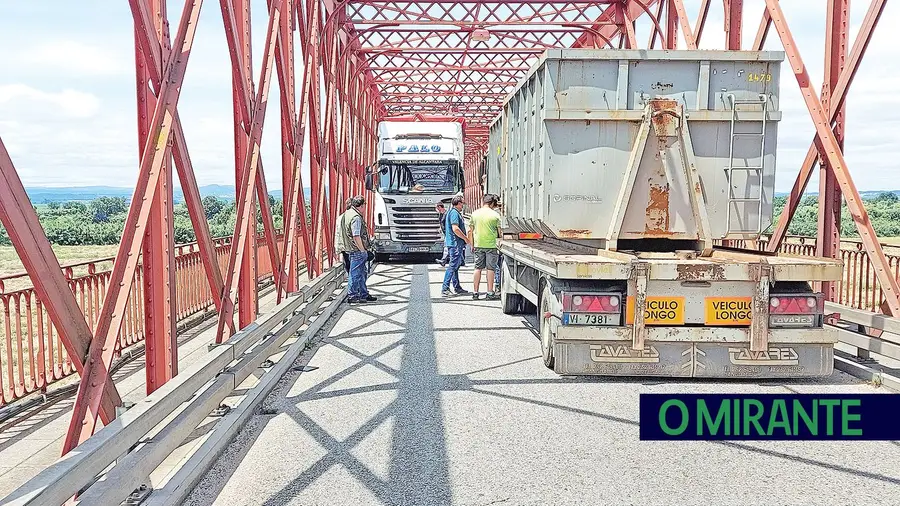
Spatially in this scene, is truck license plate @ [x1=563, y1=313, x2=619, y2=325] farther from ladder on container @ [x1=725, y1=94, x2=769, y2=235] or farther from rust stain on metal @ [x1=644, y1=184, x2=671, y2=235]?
ladder on container @ [x1=725, y1=94, x2=769, y2=235]

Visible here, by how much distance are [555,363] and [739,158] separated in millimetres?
2874

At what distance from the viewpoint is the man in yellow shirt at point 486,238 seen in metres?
14.1

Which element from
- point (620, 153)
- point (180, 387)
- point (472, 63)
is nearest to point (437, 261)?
point (472, 63)

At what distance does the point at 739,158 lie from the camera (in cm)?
817

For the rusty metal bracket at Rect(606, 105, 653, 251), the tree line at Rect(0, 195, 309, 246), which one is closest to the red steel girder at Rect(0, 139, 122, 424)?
the rusty metal bracket at Rect(606, 105, 653, 251)

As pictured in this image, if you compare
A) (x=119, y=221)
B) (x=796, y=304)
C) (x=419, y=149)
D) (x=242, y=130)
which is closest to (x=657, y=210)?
(x=796, y=304)

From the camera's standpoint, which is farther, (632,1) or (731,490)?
(632,1)

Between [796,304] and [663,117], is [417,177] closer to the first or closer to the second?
[663,117]

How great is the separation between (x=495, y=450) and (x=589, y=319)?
7.25ft

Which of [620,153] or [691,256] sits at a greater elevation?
[620,153]

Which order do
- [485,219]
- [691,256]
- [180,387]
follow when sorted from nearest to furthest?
[180,387] < [691,256] < [485,219]

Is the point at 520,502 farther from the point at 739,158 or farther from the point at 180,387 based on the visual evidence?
the point at 739,158

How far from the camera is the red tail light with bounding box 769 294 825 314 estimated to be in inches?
285

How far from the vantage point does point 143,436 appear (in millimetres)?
4438
